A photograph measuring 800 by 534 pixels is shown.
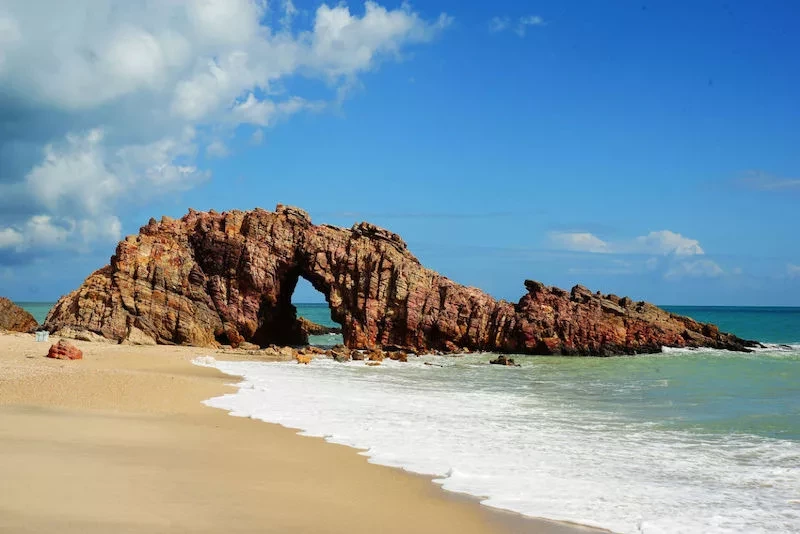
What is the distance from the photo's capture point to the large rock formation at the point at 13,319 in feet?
130

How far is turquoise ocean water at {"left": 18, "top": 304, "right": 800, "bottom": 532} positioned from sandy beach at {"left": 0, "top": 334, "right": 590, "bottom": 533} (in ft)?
2.50

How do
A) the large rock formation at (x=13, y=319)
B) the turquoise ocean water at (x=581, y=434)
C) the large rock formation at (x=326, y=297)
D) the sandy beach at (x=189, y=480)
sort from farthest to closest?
1. the large rock formation at (x=13, y=319)
2. the large rock formation at (x=326, y=297)
3. the turquoise ocean water at (x=581, y=434)
4. the sandy beach at (x=189, y=480)

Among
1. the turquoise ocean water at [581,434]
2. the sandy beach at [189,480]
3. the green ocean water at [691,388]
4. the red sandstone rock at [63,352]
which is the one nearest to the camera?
the sandy beach at [189,480]

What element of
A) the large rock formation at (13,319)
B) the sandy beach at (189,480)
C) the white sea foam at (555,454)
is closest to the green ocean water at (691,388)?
the white sea foam at (555,454)


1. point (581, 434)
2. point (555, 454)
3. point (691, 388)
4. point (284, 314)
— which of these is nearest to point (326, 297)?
point (284, 314)

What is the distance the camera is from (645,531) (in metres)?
6.77

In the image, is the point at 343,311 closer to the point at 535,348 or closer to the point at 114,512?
the point at 535,348

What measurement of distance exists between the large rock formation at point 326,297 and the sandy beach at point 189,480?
2231 centimetres

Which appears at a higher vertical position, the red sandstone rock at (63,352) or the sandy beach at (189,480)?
the red sandstone rock at (63,352)

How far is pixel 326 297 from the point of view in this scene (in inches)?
1551

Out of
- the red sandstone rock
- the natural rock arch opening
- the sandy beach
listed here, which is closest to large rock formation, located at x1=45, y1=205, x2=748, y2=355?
the natural rock arch opening

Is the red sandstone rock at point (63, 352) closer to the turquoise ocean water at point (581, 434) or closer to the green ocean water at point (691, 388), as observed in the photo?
the turquoise ocean water at point (581, 434)

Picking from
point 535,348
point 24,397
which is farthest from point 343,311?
point 24,397

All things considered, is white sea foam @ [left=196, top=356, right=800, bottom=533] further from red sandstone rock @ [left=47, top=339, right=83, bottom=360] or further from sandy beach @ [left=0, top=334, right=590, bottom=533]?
red sandstone rock @ [left=47, top=339, right=83, bottom=360]
